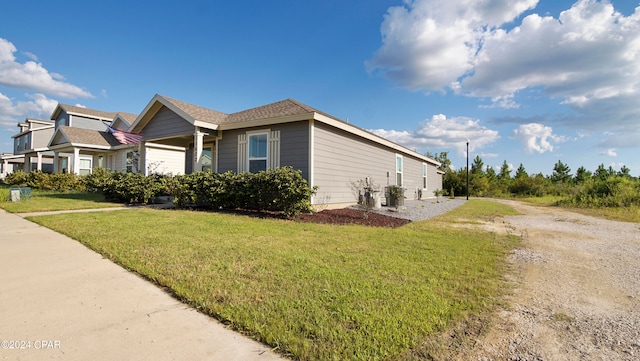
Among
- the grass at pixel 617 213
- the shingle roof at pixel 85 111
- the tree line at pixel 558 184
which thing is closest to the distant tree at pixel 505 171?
the tree line at pixel 558 184

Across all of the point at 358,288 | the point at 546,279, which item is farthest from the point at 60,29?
the point at 546,279

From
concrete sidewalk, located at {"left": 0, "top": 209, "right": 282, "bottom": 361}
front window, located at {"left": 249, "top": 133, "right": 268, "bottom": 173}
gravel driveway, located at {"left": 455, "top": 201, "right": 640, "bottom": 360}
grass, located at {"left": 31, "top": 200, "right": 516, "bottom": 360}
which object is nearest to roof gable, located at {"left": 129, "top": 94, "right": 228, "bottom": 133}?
front window, located at {"left": 249, "top": 133, "right": 268, "bottom": 173}

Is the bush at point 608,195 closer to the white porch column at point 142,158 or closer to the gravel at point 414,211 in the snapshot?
the gravel at point 414,211

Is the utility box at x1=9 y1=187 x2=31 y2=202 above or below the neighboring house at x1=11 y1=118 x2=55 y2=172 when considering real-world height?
below

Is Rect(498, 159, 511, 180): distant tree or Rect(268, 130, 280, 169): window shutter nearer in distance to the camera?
Rect(268, 130, 280, 169): window shutter

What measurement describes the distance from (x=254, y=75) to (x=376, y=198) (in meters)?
10.1

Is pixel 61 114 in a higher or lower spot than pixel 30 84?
lower

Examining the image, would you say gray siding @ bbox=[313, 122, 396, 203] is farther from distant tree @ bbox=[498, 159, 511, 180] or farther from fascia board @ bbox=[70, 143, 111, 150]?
distant tree @ bbox=[498, 159, 511, 180]

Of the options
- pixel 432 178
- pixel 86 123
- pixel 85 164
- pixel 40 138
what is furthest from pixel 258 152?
pixel 40 138

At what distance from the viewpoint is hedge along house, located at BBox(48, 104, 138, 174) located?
18.5 m

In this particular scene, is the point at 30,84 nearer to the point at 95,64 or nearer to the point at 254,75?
the point at 95,64

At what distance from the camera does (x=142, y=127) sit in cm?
1370

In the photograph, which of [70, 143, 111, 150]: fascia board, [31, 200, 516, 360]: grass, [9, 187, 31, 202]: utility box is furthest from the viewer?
[70, 143, 111, 150]: fascia board

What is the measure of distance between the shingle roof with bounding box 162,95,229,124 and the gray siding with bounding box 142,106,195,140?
1.65 feet
